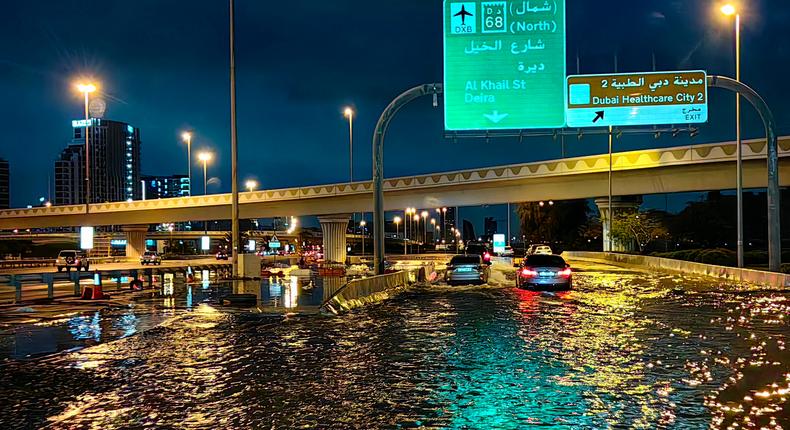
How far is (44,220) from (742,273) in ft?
302

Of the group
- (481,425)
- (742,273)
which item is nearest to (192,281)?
(742,273)

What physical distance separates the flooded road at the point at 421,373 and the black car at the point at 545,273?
874 cm

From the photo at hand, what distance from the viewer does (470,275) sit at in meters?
34.4

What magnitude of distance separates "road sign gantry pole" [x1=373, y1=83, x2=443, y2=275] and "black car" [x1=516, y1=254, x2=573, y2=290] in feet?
19.7

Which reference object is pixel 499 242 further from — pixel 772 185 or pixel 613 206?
pixel 772 185

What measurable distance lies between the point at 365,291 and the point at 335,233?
56.7 meters

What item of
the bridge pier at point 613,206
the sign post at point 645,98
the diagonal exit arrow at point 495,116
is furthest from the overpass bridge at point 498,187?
the diagonal exit arrow at point 495,116

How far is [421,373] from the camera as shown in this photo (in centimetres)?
1132

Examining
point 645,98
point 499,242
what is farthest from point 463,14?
point 499,242

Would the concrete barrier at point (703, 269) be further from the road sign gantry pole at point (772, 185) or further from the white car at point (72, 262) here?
the white car at point (72, 262)

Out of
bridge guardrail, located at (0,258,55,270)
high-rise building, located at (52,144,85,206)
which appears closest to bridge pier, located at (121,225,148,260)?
bridge guardrail, located at (0,258,55,270)

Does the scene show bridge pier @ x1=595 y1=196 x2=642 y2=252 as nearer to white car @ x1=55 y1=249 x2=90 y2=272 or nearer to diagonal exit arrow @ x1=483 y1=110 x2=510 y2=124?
diagonal exit arrow @ x1=483 y1=110 x2=510 y2=124

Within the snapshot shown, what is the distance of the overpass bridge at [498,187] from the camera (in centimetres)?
5031

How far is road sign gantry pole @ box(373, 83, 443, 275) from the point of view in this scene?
2780 centimetres
